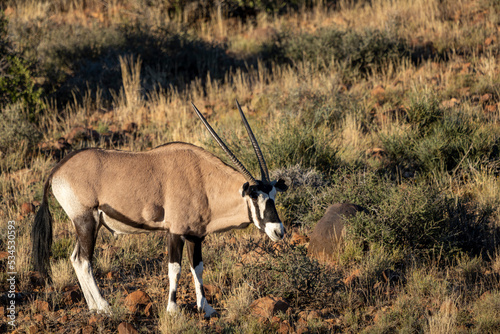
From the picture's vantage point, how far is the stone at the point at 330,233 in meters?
6.09

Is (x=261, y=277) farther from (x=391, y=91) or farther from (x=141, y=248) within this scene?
(x=391, y=91)

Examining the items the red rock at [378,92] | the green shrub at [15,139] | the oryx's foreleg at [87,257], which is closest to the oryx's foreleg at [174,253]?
the oryx's foreleg at [87,257]

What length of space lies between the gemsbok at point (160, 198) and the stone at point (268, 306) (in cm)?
49

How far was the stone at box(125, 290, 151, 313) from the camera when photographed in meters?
5.16

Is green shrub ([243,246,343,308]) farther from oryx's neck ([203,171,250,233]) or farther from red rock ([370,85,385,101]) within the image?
red rock ([370,85,385,101])

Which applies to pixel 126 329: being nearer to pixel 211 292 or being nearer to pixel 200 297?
pixel 200 297

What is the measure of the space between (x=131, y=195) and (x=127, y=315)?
4.00ft

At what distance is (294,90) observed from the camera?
10.3 m

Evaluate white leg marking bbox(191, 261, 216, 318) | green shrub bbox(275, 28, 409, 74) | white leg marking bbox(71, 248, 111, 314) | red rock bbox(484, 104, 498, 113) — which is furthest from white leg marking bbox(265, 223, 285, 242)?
green shrub bbox(275, 28, 409, 74)

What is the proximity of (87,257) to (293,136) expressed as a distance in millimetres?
4041

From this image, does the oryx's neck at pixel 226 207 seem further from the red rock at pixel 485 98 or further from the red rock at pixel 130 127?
the red rock at pixel 485 98

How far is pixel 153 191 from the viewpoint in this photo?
486 centimetres

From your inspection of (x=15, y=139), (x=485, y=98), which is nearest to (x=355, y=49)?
(x=485, y=98)

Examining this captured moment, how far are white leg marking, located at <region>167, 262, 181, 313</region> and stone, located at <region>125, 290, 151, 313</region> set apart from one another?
1.31ft
